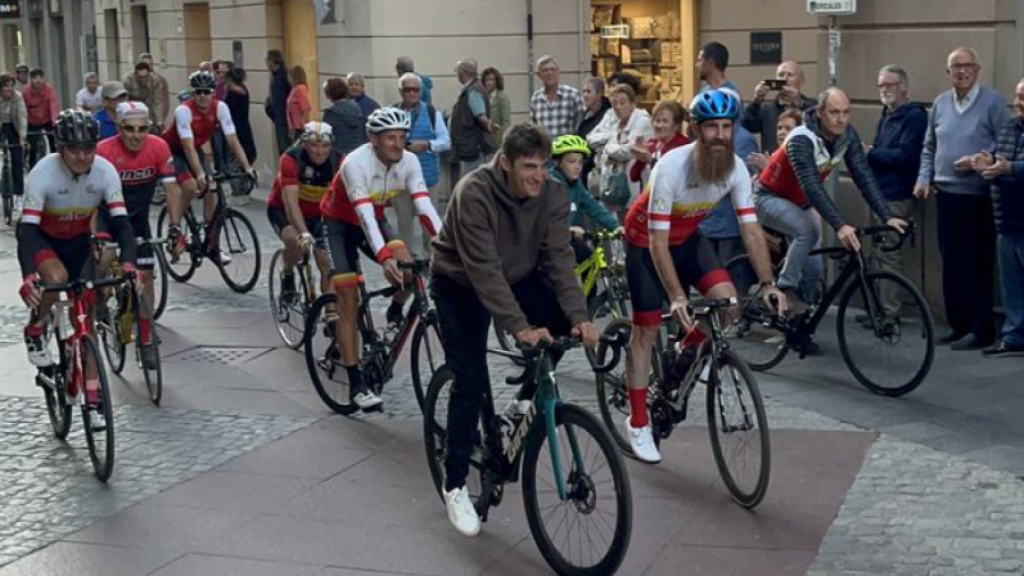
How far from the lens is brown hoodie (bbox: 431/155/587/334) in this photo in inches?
252

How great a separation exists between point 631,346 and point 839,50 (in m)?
5.33

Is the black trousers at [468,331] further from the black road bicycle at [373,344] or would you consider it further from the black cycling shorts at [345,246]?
the black cycling shorts at [345,246]

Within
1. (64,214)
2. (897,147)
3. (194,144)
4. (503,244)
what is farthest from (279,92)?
(503,244)

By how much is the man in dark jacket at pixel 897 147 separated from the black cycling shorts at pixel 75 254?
5.40m

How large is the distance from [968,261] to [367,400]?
434 centimetres

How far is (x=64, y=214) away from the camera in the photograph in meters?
9.28

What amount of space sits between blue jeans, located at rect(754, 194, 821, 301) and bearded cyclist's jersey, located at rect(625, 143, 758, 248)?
2.30 metres

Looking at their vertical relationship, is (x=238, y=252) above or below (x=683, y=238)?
below

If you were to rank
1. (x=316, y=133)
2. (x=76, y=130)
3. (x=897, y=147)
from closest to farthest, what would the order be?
(x=76, y=130) < (x=316, y=133) < (x=897, y=147)

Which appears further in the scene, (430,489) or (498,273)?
(430,489)

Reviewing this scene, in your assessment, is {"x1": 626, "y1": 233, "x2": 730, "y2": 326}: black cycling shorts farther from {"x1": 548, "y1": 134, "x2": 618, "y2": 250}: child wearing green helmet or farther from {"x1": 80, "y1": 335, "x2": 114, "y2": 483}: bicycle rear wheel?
{"x1": 80, "y1": 335, "x2": 114, "y2": 483}: bicycle rear wheel

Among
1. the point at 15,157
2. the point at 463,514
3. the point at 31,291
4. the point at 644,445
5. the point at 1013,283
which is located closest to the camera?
the point at 463,514

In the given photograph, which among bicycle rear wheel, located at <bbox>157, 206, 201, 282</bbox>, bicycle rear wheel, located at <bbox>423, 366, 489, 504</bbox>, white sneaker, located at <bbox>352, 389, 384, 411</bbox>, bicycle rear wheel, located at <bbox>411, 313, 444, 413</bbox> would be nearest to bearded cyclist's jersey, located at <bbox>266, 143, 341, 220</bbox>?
white sneaker, located at <bbox>352, 389, 384, 411</bbox>

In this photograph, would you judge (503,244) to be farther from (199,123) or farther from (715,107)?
(199,123)
